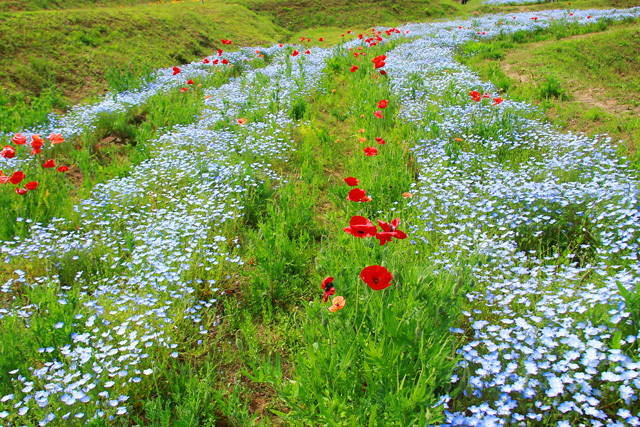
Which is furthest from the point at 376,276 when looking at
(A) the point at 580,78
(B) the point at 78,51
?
(B) the point at 78,51

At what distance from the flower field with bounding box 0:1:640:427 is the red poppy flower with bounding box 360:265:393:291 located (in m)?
0.01

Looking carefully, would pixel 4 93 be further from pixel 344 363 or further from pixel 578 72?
pixel 578 72

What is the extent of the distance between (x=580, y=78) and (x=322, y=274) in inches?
295

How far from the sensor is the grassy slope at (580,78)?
5848 millimetres

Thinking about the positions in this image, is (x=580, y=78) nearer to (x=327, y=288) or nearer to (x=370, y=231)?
(x=370, y=231)

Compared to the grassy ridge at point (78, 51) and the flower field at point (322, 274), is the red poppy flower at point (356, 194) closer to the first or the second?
the flower field at point (322, 274)

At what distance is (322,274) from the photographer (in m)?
3.29

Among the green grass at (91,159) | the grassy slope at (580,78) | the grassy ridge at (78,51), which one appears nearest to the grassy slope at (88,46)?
the grassy ridge at (78,51)

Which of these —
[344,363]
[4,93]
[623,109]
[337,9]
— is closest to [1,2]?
[4,93]

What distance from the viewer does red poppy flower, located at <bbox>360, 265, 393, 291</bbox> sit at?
1.95 meters

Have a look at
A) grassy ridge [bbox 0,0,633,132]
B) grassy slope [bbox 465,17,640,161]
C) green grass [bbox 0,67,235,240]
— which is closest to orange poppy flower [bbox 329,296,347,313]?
green grass [bbox 0,67,235,240]

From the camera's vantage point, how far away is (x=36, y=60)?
27.0 ft

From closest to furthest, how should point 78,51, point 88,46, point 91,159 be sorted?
point 91,159 → point 78,51 → point 88,46

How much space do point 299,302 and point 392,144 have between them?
9.09 ft
